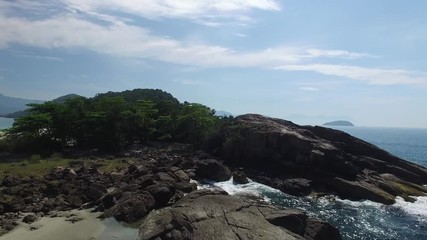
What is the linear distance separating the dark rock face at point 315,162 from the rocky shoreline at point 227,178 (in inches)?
7.0

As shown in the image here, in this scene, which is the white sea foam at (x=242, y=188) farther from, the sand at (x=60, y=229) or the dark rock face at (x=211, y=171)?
the sand at (x=60, y=229)

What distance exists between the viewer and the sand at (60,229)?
98.1 ft

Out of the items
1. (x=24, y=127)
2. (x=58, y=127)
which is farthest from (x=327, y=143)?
(x=24, y=127)

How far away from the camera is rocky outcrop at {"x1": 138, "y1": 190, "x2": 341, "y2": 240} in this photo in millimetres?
27688

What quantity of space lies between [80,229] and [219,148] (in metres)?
46.6

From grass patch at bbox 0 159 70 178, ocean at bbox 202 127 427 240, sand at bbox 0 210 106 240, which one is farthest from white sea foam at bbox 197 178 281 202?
grass patch at bbox 0 159 70 178

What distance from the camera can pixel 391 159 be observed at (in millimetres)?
71875

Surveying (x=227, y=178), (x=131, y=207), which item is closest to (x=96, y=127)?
(x=227, y=178)

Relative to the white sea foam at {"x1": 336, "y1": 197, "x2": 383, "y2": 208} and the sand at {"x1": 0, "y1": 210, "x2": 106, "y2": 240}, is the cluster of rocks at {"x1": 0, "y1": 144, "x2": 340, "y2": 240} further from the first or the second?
the white sea foam at {"x1": 336, "y1": 197, "x2": 383, "y2": 208}

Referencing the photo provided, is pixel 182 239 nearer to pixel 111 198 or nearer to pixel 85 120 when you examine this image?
pixel 111 198

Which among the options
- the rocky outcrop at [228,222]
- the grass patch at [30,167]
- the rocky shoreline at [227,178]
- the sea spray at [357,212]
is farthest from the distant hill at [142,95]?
the rocky outcrop at [228,222]

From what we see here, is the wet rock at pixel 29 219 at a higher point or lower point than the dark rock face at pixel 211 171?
lower

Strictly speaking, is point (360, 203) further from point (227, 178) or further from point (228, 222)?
point (228, 222)

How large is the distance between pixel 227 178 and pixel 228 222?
2903 centimetres
